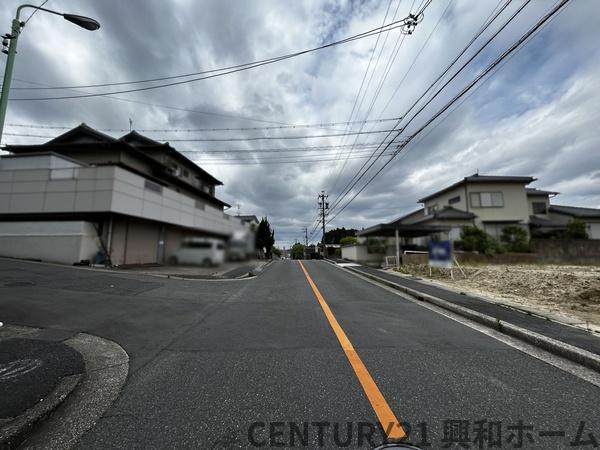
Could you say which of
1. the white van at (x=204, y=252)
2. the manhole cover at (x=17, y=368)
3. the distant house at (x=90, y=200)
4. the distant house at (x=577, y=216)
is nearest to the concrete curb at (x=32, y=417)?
the manhole cover at (x=17, y=368)

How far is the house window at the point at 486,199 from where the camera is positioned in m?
28.1

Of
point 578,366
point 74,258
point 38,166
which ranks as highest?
point 38,166

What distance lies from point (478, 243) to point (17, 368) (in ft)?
82.1

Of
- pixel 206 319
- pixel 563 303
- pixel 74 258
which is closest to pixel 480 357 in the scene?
pixel 206 319

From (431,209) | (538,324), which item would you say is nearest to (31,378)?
(538,324)

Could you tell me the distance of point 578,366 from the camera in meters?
3.87

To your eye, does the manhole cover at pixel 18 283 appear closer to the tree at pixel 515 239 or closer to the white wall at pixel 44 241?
the white wall at pixel 44 241

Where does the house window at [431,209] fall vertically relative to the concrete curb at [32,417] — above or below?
above

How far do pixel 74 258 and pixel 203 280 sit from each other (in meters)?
7.64

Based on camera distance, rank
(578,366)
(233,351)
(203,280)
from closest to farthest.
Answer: (578,366)
(233,351)
(203,280)

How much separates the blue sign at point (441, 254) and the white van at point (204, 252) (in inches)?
550

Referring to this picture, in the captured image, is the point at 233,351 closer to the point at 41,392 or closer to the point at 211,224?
the point at 41,392

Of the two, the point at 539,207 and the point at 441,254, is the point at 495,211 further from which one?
the point at 441,254

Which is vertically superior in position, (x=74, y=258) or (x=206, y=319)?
(x=74, y=258)
